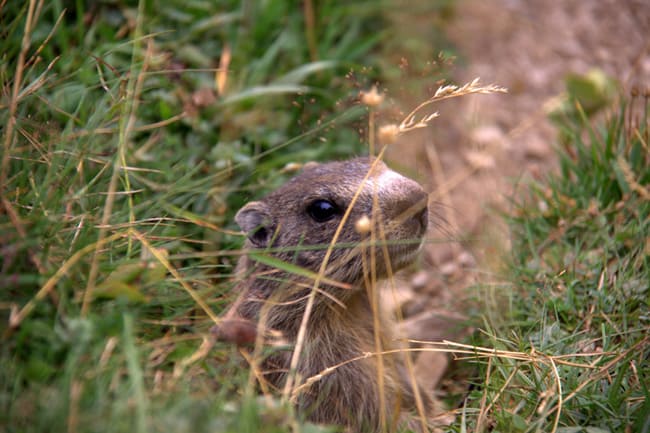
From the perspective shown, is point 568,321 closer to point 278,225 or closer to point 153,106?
point 278,225

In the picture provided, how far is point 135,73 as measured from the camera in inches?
161

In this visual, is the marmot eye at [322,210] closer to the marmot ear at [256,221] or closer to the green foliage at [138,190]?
the marmot ear at [256,221]

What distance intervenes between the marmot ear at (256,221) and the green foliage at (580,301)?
4.95ft

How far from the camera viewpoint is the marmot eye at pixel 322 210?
3.97m

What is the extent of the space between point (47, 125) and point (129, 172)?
0.60m

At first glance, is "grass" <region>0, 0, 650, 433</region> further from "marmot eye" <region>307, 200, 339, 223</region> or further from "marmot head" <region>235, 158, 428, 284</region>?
"marmot eye" <region>307, 200, 339, 223</region>

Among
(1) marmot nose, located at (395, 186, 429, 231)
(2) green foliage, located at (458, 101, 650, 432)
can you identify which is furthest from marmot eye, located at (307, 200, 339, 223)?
(2) green foliage, located at (458, 101, 650, 432)

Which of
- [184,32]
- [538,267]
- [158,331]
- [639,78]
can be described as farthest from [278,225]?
[639,78]

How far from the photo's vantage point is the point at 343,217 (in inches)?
145

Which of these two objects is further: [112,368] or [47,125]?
[47,125]

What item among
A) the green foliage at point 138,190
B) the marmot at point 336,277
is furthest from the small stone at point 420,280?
the marmot at point 336,277

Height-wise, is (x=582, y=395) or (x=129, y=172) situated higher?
(x=129, y=172)

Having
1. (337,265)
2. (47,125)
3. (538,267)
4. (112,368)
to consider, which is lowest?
(538,267)

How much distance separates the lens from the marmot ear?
4191 millimetres
